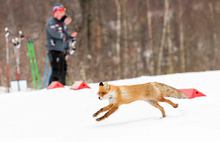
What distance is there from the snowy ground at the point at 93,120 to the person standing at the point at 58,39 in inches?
63.8

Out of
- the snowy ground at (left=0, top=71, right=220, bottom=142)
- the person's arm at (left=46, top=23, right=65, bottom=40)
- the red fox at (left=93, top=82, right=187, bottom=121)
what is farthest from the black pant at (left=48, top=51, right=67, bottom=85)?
the red fox at (left=93, top=82, right=187, bottom=121)

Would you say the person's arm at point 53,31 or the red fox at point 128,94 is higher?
the person's arm at point 53,31

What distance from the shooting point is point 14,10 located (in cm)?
1151

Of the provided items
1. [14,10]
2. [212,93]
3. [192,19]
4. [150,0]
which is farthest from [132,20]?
[212,93]

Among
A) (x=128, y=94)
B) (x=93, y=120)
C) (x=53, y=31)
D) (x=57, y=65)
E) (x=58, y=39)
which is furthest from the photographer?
(x=57, y=65)

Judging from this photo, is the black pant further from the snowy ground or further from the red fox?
the red fox

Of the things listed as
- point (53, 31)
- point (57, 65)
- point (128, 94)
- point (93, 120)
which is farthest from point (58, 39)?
point (128, 94)

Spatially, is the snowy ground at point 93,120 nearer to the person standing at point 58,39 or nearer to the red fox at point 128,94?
the red fox at point 128,94

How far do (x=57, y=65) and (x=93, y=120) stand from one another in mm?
3415

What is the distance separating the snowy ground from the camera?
11.4 feet

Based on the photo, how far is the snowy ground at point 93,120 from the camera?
3.49m

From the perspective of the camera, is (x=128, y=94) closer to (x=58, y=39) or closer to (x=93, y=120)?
(x=93, y=120)

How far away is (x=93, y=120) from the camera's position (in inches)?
169

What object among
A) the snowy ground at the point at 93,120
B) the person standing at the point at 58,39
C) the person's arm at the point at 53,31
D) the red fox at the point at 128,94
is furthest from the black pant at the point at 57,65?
the red fox at the point at 128,94
